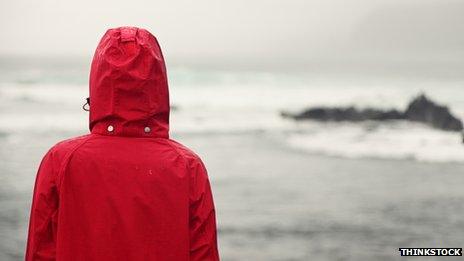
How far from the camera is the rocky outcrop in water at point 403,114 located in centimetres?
796

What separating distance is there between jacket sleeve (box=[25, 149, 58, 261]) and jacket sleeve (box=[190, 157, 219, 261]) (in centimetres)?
33

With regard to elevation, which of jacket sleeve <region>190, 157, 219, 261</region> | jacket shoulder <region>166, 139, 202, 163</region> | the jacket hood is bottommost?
jacket sleeve <region>190, 157, 219, 261</region>

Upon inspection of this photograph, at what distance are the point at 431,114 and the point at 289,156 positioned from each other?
1.54 meters


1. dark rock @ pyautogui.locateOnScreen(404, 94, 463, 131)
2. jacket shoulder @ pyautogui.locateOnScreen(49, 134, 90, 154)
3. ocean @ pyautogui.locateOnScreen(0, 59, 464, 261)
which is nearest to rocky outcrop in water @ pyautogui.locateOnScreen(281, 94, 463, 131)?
dark rock @ pyautogui.locateOnScreen(404, 94, 463, 131)

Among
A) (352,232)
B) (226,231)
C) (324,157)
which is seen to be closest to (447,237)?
(352,232)

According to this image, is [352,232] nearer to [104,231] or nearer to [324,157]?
[324,157]

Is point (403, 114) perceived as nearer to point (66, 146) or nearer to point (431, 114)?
point (431, 114)

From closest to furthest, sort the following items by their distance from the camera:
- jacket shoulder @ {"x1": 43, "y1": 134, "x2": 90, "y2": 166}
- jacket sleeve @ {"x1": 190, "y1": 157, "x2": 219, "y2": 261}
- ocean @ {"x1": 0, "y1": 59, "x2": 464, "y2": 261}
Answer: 1. jacket shoulder @ {"x1": 43, "y1": 134, "x2": 90, "y2": 166}
2. jacket sleeve @ {"x1": 190, "y1": 157, "x2": 219, "y2": 261}
3. ocean @ {"x1": 0, "y1": 59, "x2": 464, "y2": 261}

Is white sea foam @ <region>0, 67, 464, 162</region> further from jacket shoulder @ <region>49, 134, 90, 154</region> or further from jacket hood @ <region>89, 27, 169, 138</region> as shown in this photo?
jacket shoulder @ <region>49, 134, 90, 154</region>

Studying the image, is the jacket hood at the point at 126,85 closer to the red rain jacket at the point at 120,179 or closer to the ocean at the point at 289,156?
the red rain jacket at the point at 120,179

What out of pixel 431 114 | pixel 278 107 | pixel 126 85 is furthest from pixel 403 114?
pixel 126 85

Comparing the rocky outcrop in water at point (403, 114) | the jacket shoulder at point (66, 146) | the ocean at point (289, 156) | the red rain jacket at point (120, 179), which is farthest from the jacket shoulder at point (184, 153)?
the rocky outcrop in water at point (403, 114)

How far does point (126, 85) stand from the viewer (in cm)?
189

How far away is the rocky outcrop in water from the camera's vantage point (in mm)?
7965
